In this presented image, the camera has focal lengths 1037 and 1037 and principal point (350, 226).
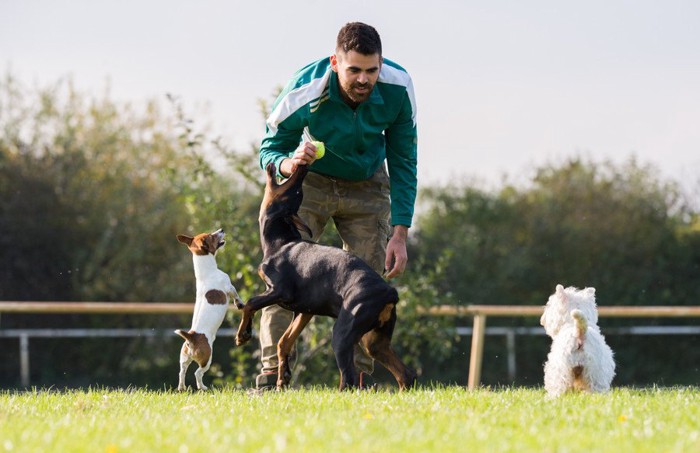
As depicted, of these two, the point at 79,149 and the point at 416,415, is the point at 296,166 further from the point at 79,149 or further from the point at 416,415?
the point at 79,149

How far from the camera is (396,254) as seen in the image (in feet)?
22.4

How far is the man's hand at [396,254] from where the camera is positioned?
678 centimetres

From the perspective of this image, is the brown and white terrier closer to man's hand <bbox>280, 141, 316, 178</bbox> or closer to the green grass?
the green grass

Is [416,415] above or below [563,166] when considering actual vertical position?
below

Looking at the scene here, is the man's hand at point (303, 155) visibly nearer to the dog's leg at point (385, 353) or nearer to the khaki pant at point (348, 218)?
the khaki pant at point (348, 218)

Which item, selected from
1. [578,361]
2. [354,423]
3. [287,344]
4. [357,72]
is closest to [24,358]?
[287,344]

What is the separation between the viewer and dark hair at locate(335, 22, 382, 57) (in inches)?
248

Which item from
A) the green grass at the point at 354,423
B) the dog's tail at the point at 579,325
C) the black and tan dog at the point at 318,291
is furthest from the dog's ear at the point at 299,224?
the dog's tail at the point at 579,325

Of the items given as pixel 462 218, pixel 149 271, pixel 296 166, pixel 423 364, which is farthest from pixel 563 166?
pixel 296 166

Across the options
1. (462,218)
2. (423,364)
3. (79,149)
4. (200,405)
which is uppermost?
(79,149)

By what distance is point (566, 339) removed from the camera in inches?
259

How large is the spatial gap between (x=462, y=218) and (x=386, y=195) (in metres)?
9.13

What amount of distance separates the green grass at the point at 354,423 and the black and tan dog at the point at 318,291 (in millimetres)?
296

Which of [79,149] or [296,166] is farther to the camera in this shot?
[79,149]
